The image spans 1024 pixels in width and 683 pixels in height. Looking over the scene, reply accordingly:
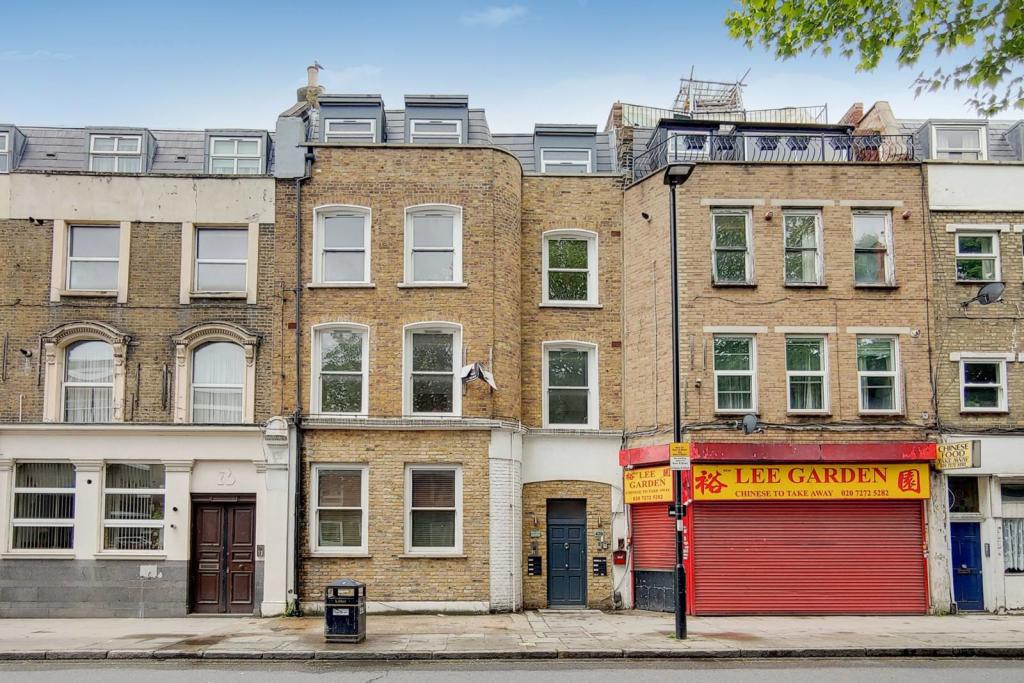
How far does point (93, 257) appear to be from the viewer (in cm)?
2233

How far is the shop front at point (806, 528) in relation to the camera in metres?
20.8

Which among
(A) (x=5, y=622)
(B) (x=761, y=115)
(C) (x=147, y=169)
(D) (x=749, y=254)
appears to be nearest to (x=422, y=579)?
(A) (x=5, y=622)

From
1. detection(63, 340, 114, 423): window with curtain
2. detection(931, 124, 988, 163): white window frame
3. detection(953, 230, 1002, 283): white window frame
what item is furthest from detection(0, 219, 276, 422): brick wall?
detection(931, 124, 988, 163): white window frame

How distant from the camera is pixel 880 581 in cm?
2105

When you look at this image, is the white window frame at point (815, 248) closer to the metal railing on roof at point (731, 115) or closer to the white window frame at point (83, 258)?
the metal railing on roof at point (731, 115)

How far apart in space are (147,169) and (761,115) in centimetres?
1805

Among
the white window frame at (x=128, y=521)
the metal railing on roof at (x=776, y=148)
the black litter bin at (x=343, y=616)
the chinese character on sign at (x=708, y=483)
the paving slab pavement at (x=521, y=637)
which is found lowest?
the paving slab pavement at (x=521, y=637)

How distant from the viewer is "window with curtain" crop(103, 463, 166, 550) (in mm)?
21344

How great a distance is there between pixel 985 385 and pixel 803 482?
4820mm

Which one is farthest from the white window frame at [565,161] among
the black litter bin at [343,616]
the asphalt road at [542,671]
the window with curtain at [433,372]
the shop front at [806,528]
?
the asphalt road at [542,671]

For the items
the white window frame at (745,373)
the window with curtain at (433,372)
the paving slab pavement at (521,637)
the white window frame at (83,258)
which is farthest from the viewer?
the white window frame at (83,258)

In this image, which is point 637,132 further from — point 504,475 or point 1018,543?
point 1018,543

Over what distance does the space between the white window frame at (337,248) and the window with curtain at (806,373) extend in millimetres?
9386

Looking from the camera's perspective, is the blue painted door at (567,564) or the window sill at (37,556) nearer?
the window sill at (37,556)
